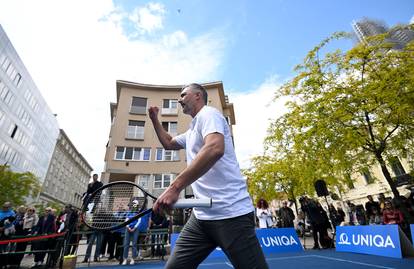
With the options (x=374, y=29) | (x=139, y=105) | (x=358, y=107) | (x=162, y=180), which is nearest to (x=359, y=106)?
(x=358, y=107)

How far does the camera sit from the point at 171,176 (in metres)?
24.1

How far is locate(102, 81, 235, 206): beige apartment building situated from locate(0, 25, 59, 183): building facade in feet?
70.1

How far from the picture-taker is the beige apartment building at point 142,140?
23.8 meters

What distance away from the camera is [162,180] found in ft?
79.0

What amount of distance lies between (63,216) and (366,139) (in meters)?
13.1

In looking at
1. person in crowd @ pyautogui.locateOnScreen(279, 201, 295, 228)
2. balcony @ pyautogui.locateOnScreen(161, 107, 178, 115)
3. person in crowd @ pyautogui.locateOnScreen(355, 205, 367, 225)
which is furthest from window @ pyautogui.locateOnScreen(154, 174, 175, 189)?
person in crowd @ pyautogui.locateOnScreen(355, 205, 367, 225)

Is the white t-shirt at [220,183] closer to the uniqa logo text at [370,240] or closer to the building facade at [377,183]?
the uniqa logo text at [370,240]

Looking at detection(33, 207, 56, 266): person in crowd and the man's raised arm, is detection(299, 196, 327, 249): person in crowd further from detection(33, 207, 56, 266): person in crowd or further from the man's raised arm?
detection(33, 207, 56, 266): person in crowd

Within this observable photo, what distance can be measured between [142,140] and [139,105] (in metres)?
4.95

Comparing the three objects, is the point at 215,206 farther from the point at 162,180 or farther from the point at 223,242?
the point at 162,180

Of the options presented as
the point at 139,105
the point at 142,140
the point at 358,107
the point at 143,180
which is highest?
the point at 139,105

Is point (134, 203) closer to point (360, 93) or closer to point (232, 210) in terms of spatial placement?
point (232, 210)

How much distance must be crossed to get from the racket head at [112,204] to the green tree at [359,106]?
9.11 metres

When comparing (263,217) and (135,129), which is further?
(135,129)
